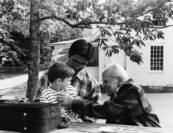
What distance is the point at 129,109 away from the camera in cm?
320

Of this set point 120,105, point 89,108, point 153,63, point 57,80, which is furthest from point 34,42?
point 153,63

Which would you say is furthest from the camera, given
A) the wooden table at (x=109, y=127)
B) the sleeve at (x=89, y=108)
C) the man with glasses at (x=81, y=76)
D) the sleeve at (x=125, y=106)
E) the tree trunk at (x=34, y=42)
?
the tree trunk at (x=34, y=42)

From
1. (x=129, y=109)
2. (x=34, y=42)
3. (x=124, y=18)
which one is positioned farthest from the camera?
(x=34, y=42)

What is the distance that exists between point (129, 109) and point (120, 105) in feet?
0.31

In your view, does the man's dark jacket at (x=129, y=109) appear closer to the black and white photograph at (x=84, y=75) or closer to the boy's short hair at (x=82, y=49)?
the black and white photograph at (x=84, y=75)

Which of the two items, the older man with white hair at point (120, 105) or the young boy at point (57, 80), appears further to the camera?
the young boy at point (57, 80)

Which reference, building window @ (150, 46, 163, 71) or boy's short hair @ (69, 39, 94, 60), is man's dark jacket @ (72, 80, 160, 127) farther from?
building window @ (150, 46, 163, 71)

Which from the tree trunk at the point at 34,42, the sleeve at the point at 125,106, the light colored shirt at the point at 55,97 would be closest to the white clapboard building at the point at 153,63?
the tree trunk at the point at 34,42

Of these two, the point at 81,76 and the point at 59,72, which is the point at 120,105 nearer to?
the point at 59,72

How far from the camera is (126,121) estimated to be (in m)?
3.31

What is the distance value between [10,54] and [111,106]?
7804 millimetres

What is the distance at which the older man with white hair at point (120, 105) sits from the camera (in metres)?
3.22

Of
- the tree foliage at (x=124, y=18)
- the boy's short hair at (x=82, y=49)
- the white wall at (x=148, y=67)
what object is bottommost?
the white wall at (x=148, y=67)

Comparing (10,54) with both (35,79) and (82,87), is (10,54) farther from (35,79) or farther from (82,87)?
(82,87)
